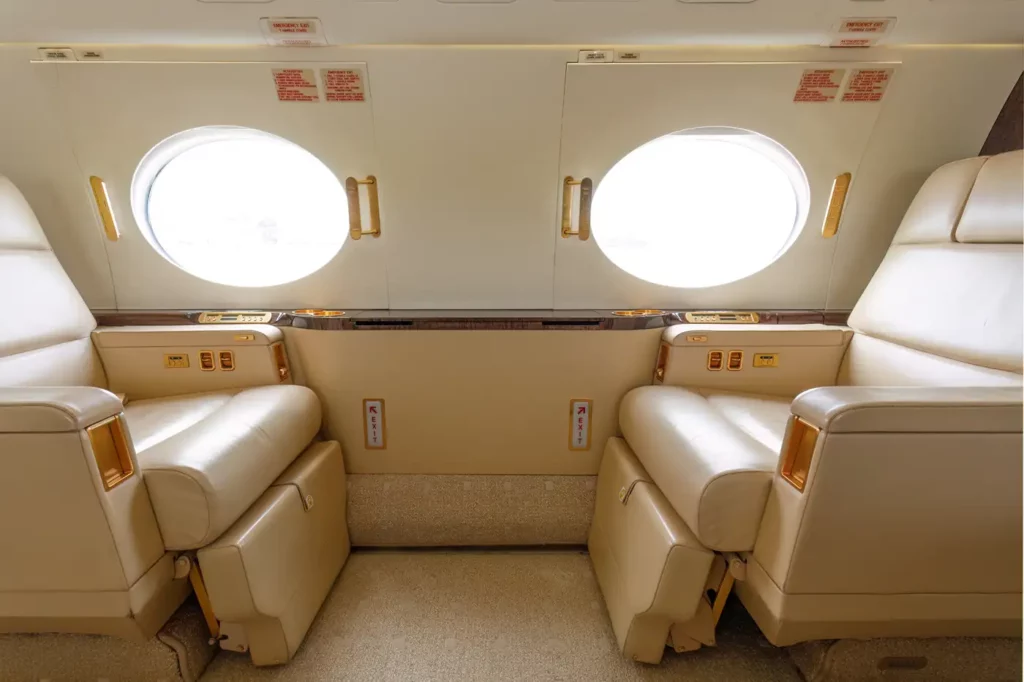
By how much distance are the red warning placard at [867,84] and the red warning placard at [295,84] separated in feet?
6.79

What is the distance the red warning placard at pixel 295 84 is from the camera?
1.70 metres

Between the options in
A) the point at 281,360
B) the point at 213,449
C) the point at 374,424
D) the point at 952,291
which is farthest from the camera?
the point at 374,424

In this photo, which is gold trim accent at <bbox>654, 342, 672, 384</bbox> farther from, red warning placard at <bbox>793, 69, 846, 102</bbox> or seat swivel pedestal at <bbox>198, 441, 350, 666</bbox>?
seat swivel pedestal at <bbox>198, 441, 350, 666</bbox>

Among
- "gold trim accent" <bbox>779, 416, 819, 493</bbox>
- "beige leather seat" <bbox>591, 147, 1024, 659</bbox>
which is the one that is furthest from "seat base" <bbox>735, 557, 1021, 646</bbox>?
"gold trim accent" <bbox>779, 416, 819, 493</bbox>

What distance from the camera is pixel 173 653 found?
1368 mm

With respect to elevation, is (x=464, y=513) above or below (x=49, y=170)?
below

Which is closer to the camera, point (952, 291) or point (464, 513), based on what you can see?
point (952, 291)

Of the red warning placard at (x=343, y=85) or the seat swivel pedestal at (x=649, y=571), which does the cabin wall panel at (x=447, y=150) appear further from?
the seat swivel pedestal at (x=649, y=571)

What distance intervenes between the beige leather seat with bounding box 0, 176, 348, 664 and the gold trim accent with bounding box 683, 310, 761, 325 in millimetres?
1701

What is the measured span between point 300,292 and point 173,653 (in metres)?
1.36

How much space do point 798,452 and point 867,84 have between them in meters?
1.55

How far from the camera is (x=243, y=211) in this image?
2365mm

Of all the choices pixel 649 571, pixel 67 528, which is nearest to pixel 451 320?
pixel 649 571

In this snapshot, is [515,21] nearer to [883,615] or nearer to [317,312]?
[317,312]
